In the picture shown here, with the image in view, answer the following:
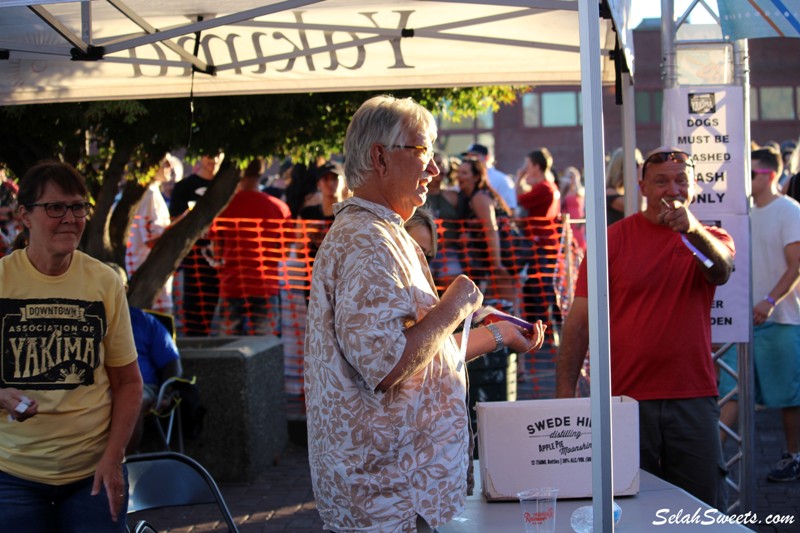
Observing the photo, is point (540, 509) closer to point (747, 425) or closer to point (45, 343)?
point (45, 343)

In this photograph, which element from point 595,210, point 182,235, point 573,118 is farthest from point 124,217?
point 573,118

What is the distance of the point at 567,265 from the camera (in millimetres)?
9641

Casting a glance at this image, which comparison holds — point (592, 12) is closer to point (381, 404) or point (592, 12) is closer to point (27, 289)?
point (381, 404)

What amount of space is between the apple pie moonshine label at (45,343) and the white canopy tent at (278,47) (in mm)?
1760

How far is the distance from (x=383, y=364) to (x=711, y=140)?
3.23m

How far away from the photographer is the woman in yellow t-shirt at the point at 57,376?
128 inches

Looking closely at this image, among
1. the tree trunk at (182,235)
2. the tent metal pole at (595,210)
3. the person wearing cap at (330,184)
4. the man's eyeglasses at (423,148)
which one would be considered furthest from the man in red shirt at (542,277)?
the tent metal pole at (595,210)

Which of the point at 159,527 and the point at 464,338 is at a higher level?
the point at 464,338

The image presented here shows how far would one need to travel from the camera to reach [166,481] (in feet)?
12.1

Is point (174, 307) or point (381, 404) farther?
point (174, 307)

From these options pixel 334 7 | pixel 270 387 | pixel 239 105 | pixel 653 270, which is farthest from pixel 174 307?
pixel 653 270

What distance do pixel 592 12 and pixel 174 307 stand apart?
26.0 feet

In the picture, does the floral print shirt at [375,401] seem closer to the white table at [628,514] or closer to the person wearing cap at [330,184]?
the white table at [628,514]

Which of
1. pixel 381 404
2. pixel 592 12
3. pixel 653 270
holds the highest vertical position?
pixel 592 12
